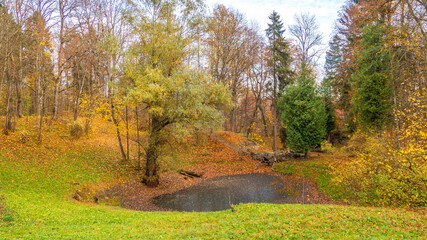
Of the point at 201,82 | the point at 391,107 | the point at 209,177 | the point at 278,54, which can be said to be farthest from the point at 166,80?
Result: the point at 278,54

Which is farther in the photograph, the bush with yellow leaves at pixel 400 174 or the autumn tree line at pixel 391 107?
the autumn tree line at pixel 391 107

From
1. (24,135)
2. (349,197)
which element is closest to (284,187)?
(349,197)

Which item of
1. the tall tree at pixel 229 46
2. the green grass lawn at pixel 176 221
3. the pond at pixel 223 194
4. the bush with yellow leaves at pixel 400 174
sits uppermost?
the tall tree at pixel 229 46

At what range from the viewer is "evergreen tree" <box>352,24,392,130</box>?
16.0 m

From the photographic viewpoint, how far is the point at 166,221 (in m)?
8.92

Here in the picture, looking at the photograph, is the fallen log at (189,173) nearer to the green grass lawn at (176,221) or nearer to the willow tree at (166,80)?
the willow tree at (166,80)

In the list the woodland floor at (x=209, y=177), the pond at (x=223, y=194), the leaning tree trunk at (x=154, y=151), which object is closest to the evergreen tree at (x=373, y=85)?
the woodland floor at (x=209, y=177)

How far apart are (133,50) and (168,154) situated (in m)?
7.20

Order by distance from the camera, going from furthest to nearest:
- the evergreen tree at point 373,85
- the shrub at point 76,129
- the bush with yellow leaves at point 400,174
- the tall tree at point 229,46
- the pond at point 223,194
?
the tall tree at point 229,46 < the shrub at point 76,129 < the evergreen tree at point 373,85 < the pond at point 223,194 < the bush with yellow leaves at point 400,174

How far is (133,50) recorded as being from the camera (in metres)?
15.4

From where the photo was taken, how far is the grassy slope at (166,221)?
643 cm

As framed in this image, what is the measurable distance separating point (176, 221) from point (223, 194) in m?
6.96

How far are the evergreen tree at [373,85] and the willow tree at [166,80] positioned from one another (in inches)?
380

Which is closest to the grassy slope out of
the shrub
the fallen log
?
the shrub
